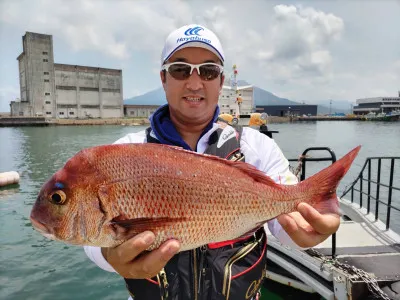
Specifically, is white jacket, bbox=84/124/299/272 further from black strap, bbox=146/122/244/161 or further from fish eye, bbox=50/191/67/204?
fish eye, bbox=50/191/67/204

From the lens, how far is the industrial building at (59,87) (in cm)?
Result: 8062

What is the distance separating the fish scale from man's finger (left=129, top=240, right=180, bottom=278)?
0.05 meters

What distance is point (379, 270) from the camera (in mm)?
4402

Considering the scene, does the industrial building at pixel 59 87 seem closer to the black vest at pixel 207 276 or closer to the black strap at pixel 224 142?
the black strap at pixel 224 142

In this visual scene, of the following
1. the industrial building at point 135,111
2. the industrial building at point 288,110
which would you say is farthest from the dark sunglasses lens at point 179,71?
the industrial building at point 288,110

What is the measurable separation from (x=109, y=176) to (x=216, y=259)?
3.33ft

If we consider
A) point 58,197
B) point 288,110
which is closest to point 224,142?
point 58,197

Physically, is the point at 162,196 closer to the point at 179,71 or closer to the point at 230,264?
the point at 230,264

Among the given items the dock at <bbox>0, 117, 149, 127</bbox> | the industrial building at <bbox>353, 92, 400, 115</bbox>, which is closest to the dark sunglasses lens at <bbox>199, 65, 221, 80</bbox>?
the dock at <bbox>0, 117, 149, 127</bbox>

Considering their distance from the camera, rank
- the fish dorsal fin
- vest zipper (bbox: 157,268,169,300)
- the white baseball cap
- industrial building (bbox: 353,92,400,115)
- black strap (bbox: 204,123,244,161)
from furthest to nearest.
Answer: industrial building (bbox: 353,92,400,115) → black strap (bbox: 204,123,244,161) → the white baseball cap → vest zipper (bbox: 157,268,169,300) → the fish dorsal fin

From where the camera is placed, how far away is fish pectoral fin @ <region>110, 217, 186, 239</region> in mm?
1688

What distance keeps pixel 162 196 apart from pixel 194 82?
97cm

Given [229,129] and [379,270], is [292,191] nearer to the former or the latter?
[229,129]

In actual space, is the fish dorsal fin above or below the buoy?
above
